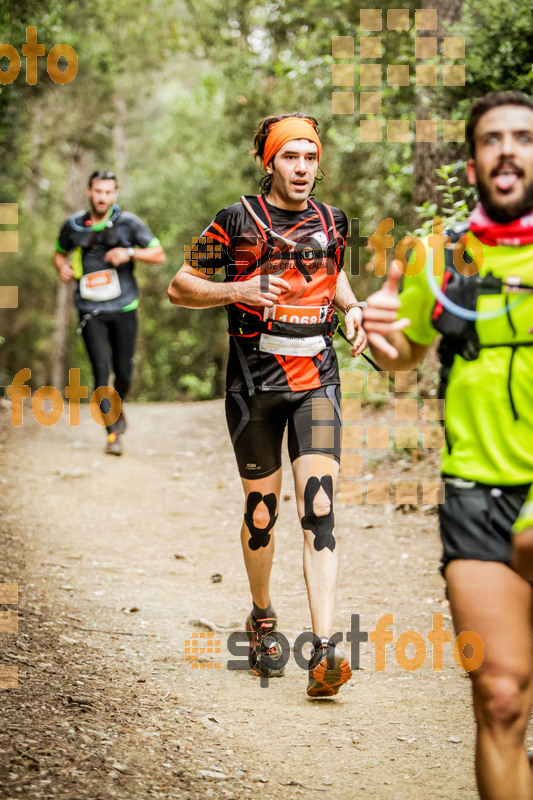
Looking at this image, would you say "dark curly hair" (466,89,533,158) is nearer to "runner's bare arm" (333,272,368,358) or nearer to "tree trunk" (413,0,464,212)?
"runner's bare arm" (333,272,368,358)

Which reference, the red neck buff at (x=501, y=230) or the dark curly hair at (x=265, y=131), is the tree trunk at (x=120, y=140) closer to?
the dark curly hair at (x=265, y=131)

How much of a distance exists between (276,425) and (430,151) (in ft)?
18.9

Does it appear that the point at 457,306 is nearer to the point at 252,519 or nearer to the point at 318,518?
the point at 318,518

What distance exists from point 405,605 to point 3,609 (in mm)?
2486

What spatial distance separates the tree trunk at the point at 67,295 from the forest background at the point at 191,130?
0.14 ft

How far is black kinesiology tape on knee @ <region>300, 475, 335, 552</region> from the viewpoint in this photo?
4.09 meters

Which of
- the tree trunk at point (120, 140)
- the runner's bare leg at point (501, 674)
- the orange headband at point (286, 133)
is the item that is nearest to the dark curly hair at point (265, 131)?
the orange headband at point (286, 133)

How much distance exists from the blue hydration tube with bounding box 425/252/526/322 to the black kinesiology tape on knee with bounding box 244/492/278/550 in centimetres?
197

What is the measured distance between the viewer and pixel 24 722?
133 inches

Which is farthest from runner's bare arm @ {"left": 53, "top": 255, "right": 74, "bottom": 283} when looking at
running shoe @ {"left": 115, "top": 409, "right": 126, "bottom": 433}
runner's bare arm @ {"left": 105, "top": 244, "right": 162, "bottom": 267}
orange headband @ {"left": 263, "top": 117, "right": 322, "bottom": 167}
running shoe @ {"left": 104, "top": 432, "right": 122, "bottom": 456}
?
orange headband @ {"left": 263, "top": 117, "right": 322, "bottom": 167}

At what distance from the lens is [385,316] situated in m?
2.51

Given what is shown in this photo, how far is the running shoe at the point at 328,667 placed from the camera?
3.87m

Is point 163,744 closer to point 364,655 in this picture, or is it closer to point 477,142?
point 364,655

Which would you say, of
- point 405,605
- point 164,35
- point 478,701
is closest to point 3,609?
point 405,605
